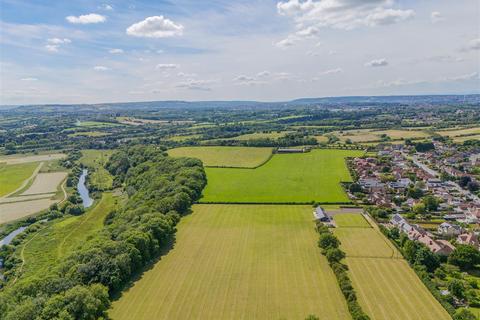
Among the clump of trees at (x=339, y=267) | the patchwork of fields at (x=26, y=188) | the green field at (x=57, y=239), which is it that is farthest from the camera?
the patchwork of fields at (x=26, y=188)

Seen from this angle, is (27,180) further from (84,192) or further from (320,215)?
Result: (320,215)

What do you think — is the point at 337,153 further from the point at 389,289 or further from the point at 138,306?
the point at 138,306

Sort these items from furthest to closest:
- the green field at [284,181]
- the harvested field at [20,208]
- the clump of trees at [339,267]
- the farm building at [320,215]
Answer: the green field at [284,181]
the harvested field at [20,208]
the farm building at [320,215]
the clump of trees at [339,267]

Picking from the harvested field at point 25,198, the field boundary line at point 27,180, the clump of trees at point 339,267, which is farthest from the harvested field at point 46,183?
the clump of trees at point 339,267

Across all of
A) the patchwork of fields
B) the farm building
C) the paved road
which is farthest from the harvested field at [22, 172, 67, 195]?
the paved road

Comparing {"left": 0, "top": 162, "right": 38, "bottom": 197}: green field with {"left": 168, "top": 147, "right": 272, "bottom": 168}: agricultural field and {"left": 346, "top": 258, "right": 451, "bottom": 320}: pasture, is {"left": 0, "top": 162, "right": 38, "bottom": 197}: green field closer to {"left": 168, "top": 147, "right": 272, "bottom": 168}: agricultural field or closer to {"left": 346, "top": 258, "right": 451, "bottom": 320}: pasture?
{"left": 168, "top": 147, "right": 272, "bottom": 168}: agricultural field

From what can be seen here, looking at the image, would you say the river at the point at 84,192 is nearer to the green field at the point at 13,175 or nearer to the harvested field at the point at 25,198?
the harvested field at the point at 25,198

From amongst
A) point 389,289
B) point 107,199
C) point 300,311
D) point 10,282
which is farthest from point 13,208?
point 389,289
